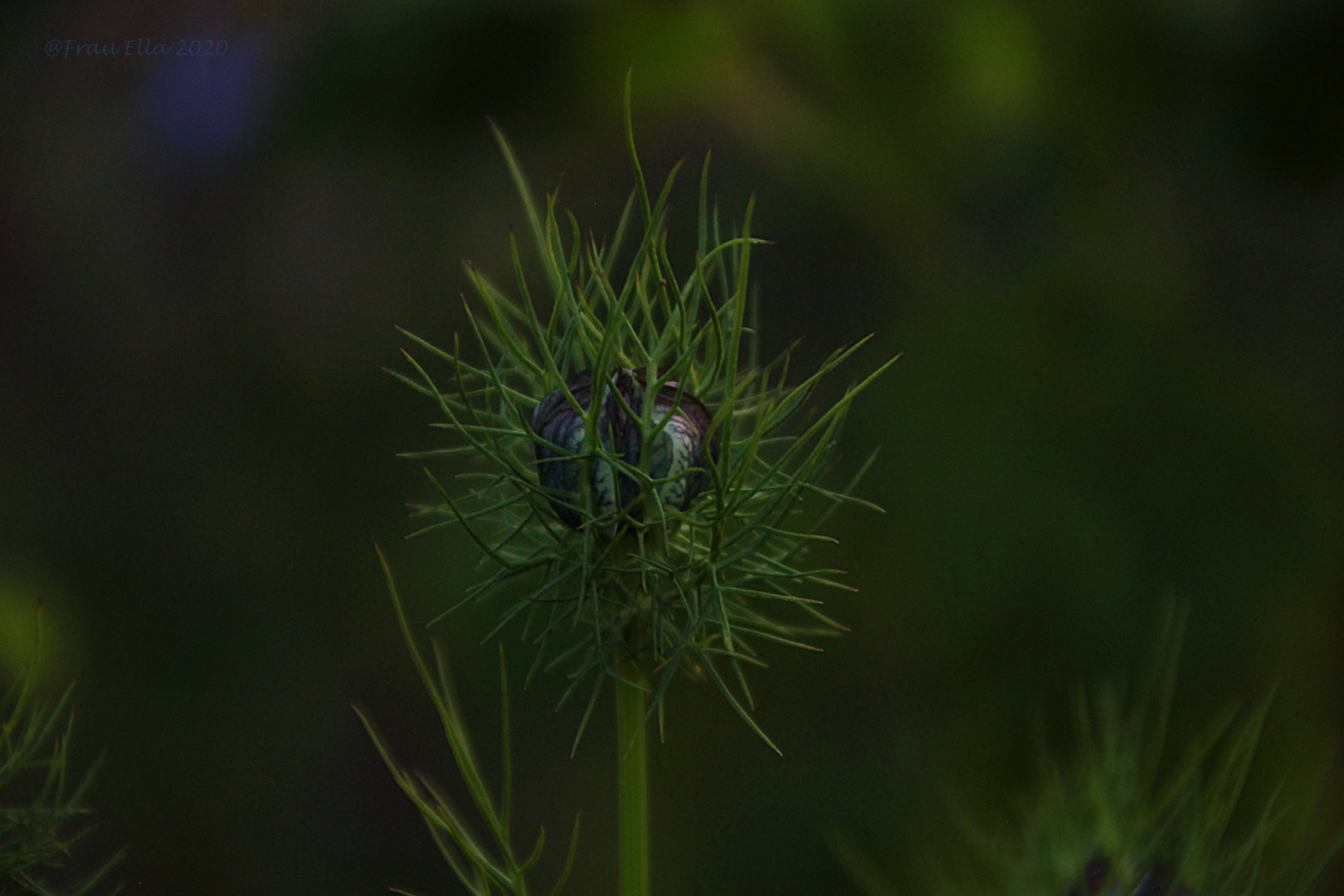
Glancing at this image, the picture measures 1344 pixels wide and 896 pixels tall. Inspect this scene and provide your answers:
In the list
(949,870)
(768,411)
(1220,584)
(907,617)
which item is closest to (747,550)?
(768,411)

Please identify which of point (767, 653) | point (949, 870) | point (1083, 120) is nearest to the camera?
point (949, 870)

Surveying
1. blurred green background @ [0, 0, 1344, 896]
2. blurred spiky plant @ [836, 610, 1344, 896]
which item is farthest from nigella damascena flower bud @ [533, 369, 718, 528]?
blurred green background @ [0, 0, 1344, 896]

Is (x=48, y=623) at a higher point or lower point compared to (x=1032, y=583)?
lower

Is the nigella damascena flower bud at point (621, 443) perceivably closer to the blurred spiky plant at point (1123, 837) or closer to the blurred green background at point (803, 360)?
the blurred spiky plant at point (1123, 837)

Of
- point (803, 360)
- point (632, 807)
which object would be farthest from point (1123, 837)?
point (803, 360)

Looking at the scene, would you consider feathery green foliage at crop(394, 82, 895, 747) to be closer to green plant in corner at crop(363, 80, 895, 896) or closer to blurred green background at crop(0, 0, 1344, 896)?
green plant in corner at crop(363, 80, 895, 896)

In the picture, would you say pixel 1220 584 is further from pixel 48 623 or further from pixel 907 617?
pixel 48 623
